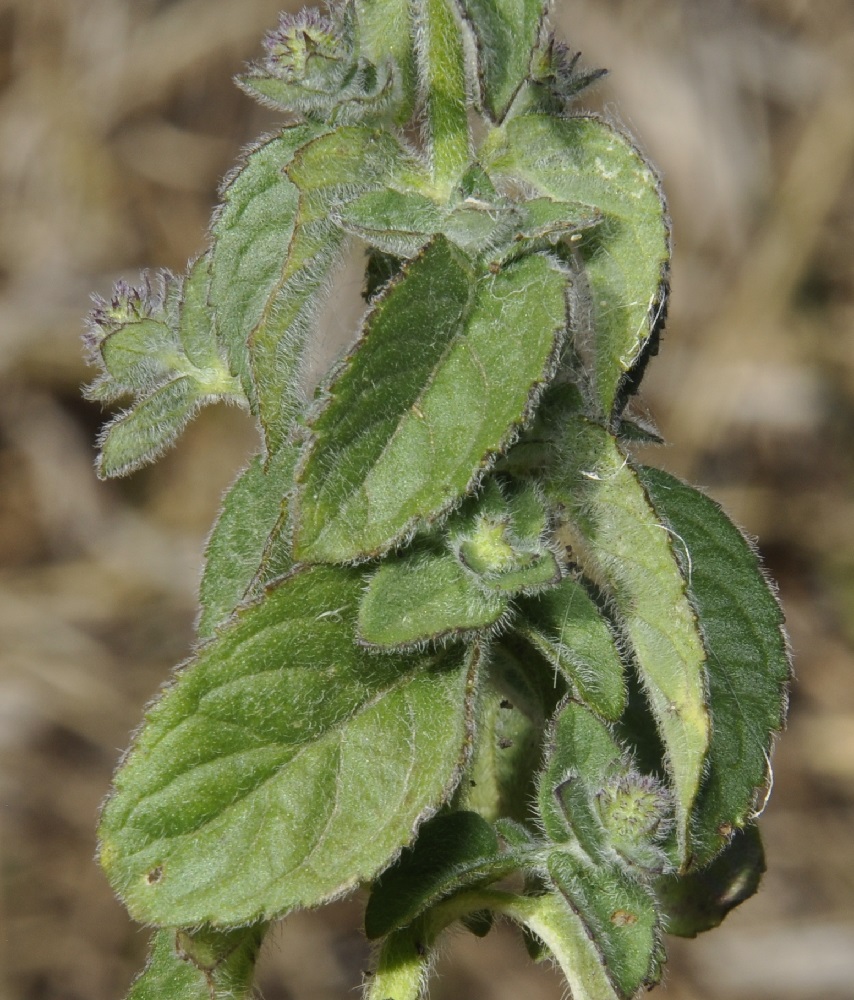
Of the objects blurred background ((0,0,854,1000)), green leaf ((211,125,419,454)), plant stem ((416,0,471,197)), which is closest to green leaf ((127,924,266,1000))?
green leaf ((211,125,419,454))

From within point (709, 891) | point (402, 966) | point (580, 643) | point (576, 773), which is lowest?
point (709, 891)

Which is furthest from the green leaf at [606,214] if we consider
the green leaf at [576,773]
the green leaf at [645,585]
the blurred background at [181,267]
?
the blurred background at [181,267]

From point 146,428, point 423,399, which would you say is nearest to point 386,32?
point 423,399

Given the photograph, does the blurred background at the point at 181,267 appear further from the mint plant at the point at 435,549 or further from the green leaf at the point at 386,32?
the green leaf at the point at 386,32

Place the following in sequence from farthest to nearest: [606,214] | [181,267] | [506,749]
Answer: [181,267], [506,749], [606,214]

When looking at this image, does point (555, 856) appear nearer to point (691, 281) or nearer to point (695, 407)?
point (695, 407)

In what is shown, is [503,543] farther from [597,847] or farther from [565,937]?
[565,937]

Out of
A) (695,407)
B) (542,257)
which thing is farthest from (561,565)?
(695,407)
